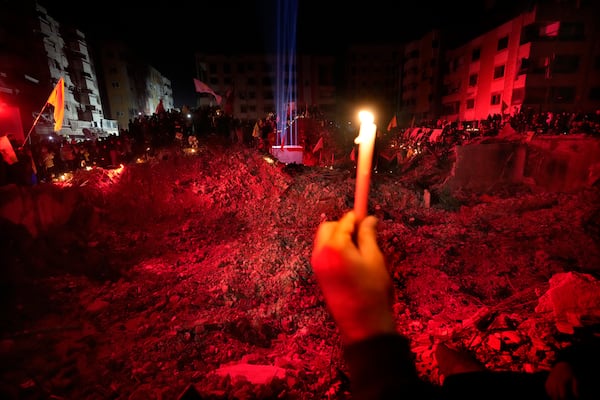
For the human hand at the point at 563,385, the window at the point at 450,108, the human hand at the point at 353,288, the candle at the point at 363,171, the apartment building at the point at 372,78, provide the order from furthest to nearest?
the apartment building at the point at 372,78 → the window at the point at 450,108 → the candle at the point at 363,171 → the human hand at the point at 353,288 → the human hand at the point at 563,385

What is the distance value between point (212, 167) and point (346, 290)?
14.8 meters

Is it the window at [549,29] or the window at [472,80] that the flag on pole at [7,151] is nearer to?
the window at [549,29]

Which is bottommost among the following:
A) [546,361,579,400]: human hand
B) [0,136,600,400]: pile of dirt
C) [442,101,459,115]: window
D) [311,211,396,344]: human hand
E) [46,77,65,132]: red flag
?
[0,136,600,400]: pile of dirt

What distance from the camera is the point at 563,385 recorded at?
1.08 meters

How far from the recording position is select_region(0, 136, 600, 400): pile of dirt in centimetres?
459

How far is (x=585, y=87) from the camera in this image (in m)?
27.1

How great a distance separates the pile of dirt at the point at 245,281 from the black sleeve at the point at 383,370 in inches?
133

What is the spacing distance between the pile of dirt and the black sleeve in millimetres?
3371

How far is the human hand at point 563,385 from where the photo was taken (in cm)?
105

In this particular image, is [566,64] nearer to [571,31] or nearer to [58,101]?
[571,31]

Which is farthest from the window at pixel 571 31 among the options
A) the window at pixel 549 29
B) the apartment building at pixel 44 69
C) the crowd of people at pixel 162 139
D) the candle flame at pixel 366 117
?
the apartment building at pixel 44 69

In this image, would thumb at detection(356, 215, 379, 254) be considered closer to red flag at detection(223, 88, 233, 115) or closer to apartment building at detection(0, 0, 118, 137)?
red flag at detection(223, 88, 233, 115)

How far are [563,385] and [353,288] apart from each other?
0.79 meters

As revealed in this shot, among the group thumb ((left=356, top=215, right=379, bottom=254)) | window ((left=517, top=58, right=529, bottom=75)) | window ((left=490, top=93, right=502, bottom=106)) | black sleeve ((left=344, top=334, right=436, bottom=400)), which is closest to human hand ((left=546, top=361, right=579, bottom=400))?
black sleeve ((left=344, top=334, right=436, bottom=400))
